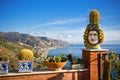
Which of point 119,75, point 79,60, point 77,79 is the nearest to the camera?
point 77,79

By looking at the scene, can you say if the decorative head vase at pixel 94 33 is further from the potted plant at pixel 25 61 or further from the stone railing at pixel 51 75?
the potted plant at pixel 25 61

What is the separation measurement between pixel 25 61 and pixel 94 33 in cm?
193

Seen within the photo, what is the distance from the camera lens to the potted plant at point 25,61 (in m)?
4.27

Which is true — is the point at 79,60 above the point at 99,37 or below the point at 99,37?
below

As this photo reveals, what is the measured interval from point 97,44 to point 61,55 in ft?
3.24

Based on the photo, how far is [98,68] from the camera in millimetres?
5000

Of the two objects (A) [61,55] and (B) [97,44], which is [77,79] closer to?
(A) [61,55]

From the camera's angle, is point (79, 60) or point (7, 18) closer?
point (79, 60)

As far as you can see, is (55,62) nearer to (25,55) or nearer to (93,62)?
(25,55)

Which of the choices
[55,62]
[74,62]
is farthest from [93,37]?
[55,62]

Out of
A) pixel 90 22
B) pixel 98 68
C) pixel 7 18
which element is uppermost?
pixel 7 18

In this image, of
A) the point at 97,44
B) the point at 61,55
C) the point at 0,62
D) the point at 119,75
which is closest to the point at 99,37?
the point at 97,44

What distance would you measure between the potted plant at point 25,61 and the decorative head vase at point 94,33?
160 centimetres

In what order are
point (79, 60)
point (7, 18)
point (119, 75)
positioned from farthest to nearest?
1. point (7, 18)
2. point (119, 75)
3. point (79, 60)
